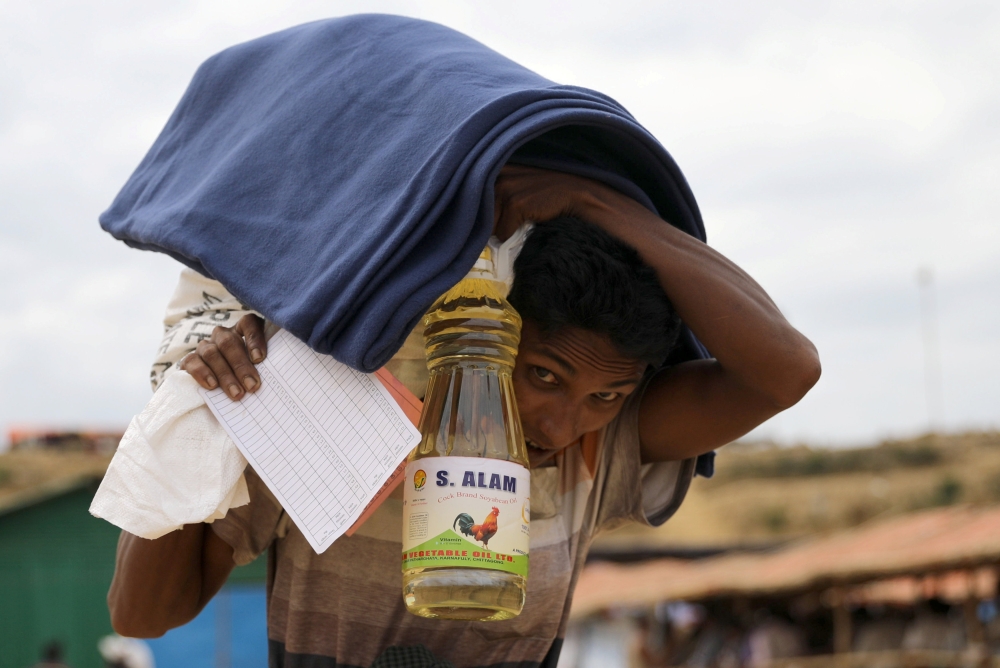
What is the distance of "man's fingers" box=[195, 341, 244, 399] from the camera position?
175 centimetres

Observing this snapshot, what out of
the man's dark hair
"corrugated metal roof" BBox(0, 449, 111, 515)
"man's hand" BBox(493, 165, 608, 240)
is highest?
"man's hand" BBox(493, 165, 608, 240)

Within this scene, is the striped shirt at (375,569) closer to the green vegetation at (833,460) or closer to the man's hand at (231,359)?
the man's hand at (231,359)

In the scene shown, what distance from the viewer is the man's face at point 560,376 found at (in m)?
2.00

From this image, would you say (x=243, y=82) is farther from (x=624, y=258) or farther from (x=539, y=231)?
(x=624, y=258)

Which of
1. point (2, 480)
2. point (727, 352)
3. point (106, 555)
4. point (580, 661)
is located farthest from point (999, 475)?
point (727, 352)

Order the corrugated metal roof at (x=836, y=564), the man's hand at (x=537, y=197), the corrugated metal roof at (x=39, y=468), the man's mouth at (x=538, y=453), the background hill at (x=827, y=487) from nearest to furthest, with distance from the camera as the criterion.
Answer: the man's hand at (x=537, y=197), the man's mouth at (x=538, y=453), the corrugated metal roof at (x=836, y=564), the corrugated metal roof at (x=39, y=468), the background hill at (x=827, y=487)

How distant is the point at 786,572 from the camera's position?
1520cm

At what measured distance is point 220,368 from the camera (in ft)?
5.83

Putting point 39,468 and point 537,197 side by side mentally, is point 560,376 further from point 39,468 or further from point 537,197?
point 39,468

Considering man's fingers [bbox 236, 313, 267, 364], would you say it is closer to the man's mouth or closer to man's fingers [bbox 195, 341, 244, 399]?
man's fingers [bbox 195, 341, 244, 399]

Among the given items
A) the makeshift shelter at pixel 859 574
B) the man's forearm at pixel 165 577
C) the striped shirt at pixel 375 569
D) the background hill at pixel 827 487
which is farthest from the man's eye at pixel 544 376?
the background hill at pixel 827 487

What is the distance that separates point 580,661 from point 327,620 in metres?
18.6

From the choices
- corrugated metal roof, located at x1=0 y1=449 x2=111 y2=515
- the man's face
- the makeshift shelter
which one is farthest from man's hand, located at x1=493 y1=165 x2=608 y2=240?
corrugated metal roof, located at x1=0 y1=449 x2=111 y2=515

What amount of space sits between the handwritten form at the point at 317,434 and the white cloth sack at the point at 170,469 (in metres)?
0.03
